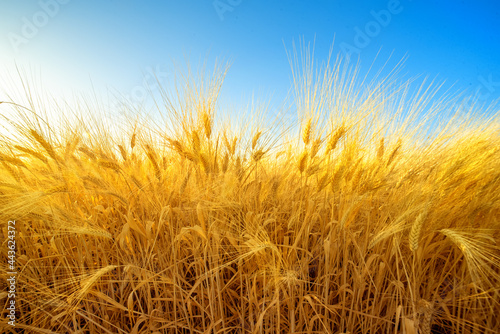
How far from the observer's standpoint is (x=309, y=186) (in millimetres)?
1597

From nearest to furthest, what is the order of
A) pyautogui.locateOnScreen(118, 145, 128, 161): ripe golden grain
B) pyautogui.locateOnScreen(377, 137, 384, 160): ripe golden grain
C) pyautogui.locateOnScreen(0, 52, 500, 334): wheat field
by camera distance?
pyautogui.locateOnScreen(0, 52, 500, 334): wheat field, pyautogui.locateOnScreen(377, 137, 384, 160): ripe golden grain, pyautogui.locateOnScreen(118, 145, 128, 161): ripe golden grain

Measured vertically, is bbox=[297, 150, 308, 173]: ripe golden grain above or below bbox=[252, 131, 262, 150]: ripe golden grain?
below

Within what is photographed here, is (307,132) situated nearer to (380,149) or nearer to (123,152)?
(380,149)

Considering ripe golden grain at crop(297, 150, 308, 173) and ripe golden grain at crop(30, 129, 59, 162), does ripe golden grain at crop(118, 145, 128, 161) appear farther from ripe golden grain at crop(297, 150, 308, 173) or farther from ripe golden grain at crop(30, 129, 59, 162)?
ripe golden grain at crop(297, 150, 308, 173)

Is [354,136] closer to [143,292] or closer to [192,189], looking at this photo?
[192,189]

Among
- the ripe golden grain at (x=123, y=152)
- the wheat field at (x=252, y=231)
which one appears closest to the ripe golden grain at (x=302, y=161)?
the wheat field at (x=252, y=231)

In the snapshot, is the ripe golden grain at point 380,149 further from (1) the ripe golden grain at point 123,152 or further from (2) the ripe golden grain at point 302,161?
(1) the ripe golden grain at point 123,152

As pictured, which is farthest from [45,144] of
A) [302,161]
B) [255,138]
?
[302,161]

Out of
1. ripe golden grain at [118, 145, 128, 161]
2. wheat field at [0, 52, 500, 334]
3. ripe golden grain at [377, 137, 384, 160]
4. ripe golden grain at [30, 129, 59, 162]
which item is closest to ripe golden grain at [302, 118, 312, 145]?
wheat field at [0, 52, 500, 334]

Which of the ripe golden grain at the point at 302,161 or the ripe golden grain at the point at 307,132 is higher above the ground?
the ripe golden grain at the point at 307,132

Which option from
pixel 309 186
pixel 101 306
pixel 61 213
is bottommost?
pixel 101 306

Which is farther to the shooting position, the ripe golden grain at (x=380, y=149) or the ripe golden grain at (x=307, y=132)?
the ripe golden grain at (x=380, y=149)

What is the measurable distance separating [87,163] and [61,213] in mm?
402

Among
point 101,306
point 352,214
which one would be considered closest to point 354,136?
point 352,214
